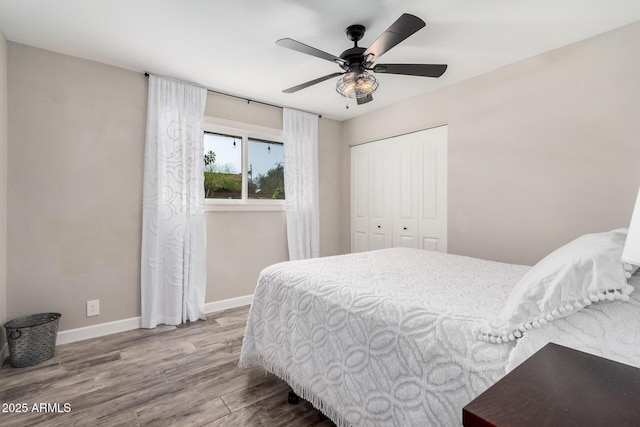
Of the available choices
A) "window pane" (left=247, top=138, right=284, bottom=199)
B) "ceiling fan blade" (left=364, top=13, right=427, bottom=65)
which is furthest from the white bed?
"window pane" (left=247, top=138, right=284, bottom=199)

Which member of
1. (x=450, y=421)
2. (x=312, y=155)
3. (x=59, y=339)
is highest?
(x=312, y=155)

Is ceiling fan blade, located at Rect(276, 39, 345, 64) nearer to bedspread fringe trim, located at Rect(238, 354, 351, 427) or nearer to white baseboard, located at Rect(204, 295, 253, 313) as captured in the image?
bedspread fringe trim, located at Rect(238, 354, 351, 427)

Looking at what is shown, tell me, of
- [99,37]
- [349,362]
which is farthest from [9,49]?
[349,362]

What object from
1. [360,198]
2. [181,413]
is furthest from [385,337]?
[360,198]

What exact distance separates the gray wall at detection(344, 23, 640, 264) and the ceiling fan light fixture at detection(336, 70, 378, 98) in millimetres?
1387

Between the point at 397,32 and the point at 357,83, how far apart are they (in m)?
0.53

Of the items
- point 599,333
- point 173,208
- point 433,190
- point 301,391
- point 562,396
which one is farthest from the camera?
point 433,190

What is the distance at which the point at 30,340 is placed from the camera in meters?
2.08

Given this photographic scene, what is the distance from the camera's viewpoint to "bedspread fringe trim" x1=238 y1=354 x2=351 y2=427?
1.32 metres

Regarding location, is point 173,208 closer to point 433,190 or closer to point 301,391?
point 301,391

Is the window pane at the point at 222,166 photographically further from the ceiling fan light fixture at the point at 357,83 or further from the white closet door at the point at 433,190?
the white closet door at the point at 433,190

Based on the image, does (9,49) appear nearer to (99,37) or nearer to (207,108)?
(99,37)

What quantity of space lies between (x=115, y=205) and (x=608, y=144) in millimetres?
4074

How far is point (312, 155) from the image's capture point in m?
3.93
